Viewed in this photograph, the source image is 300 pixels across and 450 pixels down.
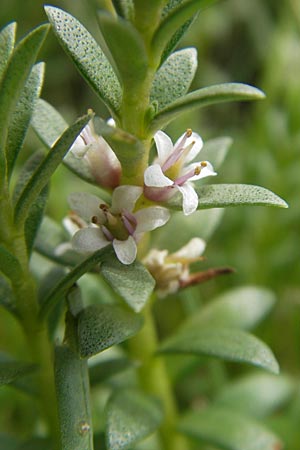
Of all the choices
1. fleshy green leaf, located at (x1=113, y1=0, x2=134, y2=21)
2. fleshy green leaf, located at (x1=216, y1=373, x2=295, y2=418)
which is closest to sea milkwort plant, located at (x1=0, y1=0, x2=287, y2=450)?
fleshy green leaf, located at (x1=113, y1=0, x2=134, y2=21)

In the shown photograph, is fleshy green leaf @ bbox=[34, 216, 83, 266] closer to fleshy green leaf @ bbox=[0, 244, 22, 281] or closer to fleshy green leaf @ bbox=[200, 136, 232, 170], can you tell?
fleshy green leaf @ bbox=[0, 244, 22, 281]

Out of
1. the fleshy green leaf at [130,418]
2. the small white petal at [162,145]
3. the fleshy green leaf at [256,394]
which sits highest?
the small white petal at [162,145]

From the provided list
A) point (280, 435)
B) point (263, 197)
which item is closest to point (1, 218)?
point (263, 197)

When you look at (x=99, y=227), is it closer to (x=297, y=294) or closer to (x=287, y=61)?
(x=297, y=294)

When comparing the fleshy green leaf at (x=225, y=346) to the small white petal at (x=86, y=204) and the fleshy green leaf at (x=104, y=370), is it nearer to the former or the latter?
the fleshy green leaf at (x=104, y=370)

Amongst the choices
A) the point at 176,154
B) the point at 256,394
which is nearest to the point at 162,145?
the point at 176,154

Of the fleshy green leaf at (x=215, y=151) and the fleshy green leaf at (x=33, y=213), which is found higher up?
the fleshy green leaf at (x=215, y=151)

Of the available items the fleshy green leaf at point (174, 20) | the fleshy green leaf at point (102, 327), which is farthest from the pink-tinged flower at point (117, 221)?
the fleshy green leaf at point (174, 20)

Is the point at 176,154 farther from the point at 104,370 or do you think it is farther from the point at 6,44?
the point at 104,370
